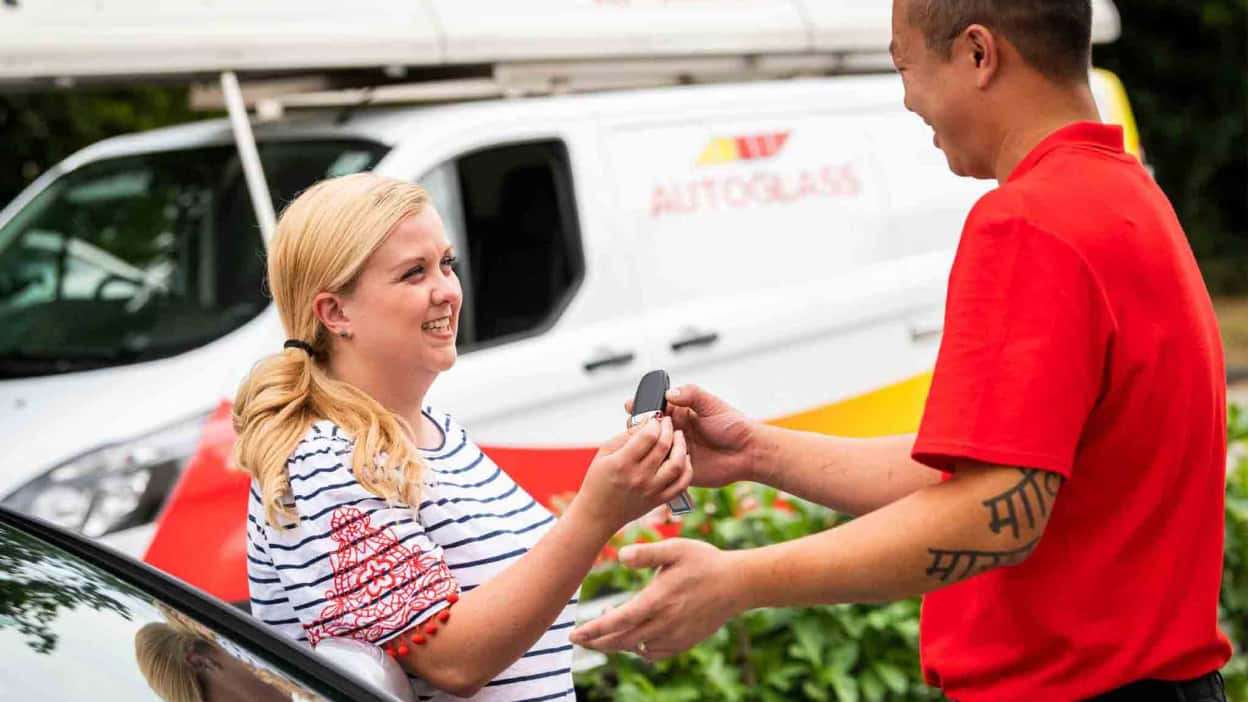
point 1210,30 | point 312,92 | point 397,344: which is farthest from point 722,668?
point 1210,30

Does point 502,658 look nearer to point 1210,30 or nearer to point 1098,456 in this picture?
point 1098,456

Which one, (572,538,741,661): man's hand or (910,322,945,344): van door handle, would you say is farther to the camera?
(910,322,945,344): van door handle

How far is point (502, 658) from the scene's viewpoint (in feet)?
6.79

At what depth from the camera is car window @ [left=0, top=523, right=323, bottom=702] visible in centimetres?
208

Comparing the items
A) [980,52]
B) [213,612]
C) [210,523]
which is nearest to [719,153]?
[210,523]

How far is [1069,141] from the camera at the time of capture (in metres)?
1.93

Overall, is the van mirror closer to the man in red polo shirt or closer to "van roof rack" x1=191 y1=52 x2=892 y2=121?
the man in red polo shirt

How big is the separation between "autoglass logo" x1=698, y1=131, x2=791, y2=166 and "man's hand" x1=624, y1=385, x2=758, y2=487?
335cm

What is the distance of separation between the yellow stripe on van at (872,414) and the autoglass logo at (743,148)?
93cm

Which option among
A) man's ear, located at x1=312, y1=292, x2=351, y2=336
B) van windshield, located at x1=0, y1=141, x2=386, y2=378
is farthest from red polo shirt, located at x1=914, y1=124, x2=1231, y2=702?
van windshield, located at x1=0, y1=141, x2=386, y2=378

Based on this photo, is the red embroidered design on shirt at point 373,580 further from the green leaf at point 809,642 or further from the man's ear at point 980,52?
the green leaf at point 809,642

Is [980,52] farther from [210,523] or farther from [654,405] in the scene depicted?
[210,523]

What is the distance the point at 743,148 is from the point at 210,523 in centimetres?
238

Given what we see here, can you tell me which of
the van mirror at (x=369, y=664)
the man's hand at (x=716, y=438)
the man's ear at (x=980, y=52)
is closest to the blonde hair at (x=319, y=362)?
the van mirror at (x=369, y=664)
